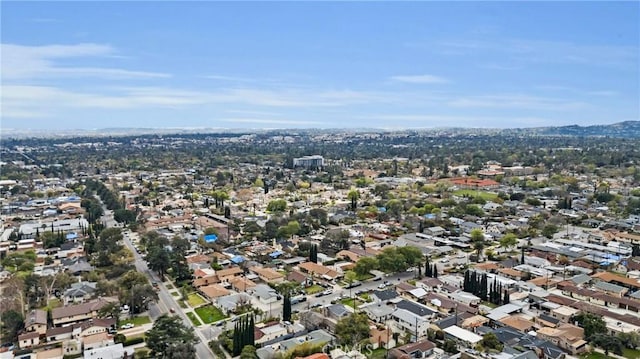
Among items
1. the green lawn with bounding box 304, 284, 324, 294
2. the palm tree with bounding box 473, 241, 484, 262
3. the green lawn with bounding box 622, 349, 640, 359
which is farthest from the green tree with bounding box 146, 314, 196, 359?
the palm tree with bounding box 473, 241, 484, 262

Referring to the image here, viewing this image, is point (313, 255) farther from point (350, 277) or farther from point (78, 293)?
point (78, 293)

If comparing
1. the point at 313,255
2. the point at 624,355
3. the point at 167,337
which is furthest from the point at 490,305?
the point at 167,337

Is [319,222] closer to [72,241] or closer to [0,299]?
[72,241]

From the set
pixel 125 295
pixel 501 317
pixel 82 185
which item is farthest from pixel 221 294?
pixel 82 185

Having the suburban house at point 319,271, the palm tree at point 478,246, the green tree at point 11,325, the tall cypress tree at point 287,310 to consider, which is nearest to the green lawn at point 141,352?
the green tree at point 11,325

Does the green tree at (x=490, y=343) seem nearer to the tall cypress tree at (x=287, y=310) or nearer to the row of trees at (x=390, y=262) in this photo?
the tall cypress tree at (x=287, y=310)

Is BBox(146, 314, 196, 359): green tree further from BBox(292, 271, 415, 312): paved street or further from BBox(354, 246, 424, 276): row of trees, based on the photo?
BBox(354, 246, 424, 276): row of trees
